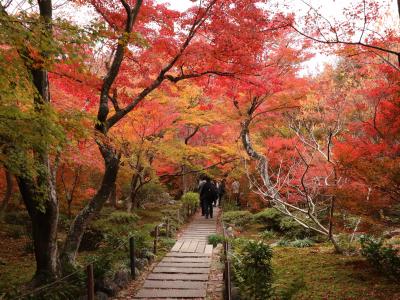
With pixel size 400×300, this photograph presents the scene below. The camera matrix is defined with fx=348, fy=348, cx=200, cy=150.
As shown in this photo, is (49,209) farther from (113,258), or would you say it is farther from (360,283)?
(360,283)

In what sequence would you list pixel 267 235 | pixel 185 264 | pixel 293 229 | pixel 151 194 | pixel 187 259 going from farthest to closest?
pixel 151 194 < pixel 267 235 < pixel 293 229 < pixel 187 259 < pixel 185 264

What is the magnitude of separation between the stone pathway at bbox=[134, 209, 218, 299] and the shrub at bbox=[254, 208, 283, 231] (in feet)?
16.5

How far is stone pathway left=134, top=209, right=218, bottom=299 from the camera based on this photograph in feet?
21.6

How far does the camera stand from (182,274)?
7828mm

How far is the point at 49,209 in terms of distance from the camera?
6.50 meters

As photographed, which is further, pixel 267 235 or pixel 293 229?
pixel 267 235

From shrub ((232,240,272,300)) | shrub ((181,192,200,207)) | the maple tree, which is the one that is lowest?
shrub ((232,240,272,300))

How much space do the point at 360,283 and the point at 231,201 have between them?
18.9 meters

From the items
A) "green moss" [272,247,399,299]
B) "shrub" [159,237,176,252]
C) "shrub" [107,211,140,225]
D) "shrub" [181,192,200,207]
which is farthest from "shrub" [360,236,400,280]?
"shrub" [181,192,200,207]

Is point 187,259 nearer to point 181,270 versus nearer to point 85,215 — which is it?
point 181,270

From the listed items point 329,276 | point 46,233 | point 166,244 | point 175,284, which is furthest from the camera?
point 166,244

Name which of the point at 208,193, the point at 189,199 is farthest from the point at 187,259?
the point at 189,199

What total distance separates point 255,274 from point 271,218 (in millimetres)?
9919

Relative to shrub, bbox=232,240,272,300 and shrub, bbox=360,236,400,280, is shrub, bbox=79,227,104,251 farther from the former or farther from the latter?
shrub, bbox=360,236,400,280
